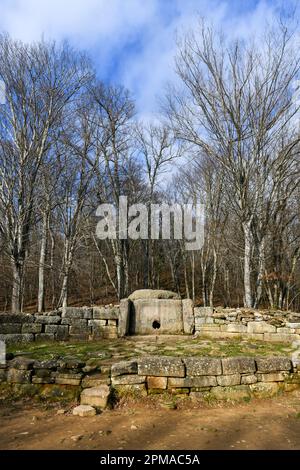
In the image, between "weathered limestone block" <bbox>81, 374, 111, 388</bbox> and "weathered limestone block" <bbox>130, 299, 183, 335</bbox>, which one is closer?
"weathered limestone block" <bbox>81, 374, 111, 388</bbox>

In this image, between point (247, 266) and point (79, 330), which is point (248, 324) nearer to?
point (247, 266)

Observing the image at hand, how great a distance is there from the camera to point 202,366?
537 cm

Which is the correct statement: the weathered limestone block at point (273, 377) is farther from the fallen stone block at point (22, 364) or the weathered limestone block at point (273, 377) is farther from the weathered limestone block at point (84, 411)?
the fallen stone block at point (22, 364)

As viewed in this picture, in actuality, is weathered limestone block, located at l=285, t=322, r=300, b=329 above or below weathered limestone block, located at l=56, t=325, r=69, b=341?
above

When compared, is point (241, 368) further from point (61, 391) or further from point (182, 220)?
point (182, 220)

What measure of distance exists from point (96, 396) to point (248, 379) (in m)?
2.46

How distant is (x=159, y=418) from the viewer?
178 inches

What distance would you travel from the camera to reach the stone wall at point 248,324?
8516mm

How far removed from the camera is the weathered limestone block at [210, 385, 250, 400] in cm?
523

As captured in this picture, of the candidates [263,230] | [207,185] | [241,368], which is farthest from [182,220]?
[241,368]

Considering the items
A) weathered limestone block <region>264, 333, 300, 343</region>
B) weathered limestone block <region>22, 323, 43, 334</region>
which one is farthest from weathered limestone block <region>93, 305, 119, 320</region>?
weathered limestone block <region>264, 333, 300, 343</region>

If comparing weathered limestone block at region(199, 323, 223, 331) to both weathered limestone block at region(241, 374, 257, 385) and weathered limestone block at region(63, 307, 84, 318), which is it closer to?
weathered limestone block at region(63, 307, 84, 318)

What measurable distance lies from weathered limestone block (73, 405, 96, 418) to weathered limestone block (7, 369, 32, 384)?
123 cm

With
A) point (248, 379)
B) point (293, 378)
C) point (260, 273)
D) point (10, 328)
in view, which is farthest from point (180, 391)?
point (260, 273)
